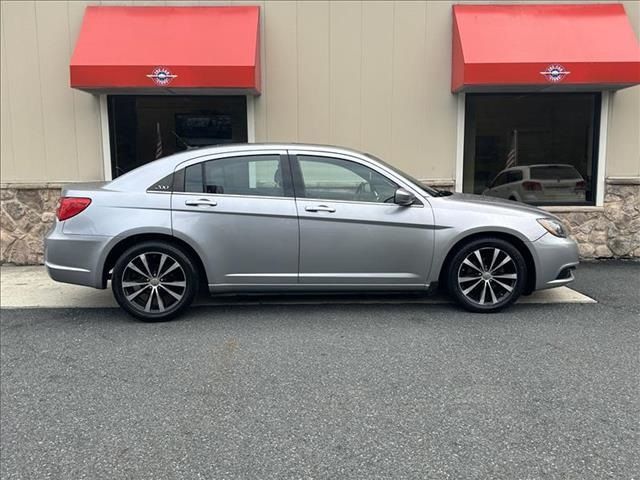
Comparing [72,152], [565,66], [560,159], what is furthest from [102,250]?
[560,159]

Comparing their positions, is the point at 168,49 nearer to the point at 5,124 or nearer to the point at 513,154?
the point at 5,124

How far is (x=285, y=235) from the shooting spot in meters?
5.32

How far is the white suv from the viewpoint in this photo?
8.64 metres

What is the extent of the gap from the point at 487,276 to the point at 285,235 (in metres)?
1.99

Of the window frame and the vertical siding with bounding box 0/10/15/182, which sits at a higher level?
the vertical siding with bounding box 0/10/15/182

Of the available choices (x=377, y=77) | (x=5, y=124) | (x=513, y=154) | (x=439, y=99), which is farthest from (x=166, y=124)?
(x=513, y=154)

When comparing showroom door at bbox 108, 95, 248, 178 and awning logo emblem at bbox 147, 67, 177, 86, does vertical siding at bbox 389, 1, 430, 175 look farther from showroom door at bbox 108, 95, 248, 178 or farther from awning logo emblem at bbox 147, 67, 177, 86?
awning logo emblem at bbox 147, 67, 177, 86

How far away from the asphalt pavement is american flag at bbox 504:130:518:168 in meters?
3.57

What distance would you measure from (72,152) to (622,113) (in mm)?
8236

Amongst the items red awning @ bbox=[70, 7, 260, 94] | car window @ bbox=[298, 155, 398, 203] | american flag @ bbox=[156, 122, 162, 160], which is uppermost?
red awning @ bbox=[70, 7, 260, 94]

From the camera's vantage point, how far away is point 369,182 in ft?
18.0

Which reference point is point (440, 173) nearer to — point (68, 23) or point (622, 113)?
point (622, 113)

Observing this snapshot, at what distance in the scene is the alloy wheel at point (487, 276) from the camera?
5.42 meters

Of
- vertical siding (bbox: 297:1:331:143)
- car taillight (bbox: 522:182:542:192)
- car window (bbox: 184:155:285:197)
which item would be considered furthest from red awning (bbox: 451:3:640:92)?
car window (bbox: 184:155:285:197)
